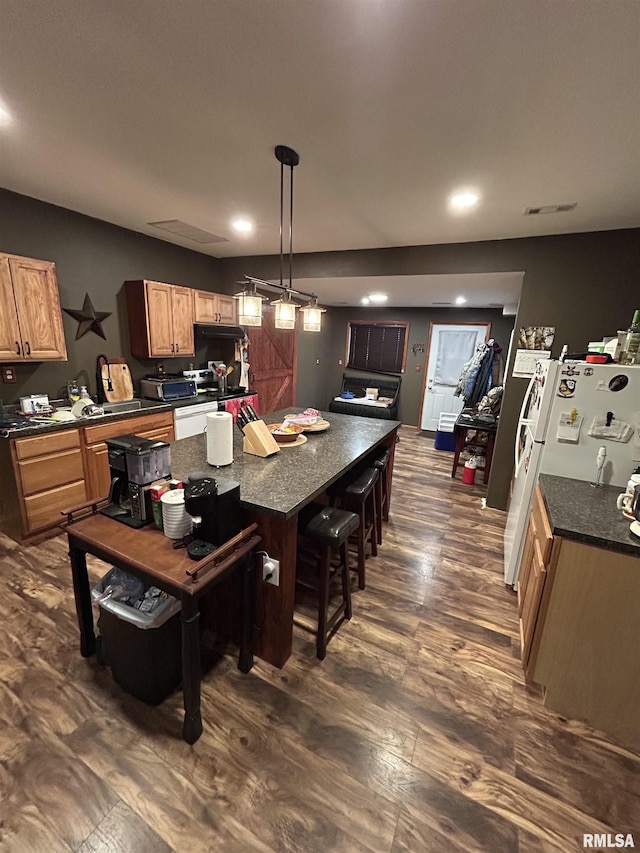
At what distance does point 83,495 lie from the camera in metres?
2.99

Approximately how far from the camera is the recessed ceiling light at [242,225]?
9.89 feet

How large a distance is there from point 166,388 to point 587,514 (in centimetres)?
367

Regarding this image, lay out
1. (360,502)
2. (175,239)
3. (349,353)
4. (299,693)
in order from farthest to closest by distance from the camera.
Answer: (349,353), (175,239), (360,502), (299,693)

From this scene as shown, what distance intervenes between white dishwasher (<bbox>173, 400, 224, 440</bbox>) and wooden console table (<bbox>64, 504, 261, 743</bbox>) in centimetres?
215

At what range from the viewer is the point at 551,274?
302cm

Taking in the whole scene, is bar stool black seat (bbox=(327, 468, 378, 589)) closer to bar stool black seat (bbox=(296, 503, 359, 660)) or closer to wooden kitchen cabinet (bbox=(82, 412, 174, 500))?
bar stool black seat (bbox=(296, 503, 359, 660))

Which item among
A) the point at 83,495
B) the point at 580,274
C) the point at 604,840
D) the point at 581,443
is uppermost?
the point at 580,274

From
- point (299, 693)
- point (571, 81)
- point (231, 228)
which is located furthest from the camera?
point (231, 228)

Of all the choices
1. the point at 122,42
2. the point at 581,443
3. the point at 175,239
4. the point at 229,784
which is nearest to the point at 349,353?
the point at 175,239

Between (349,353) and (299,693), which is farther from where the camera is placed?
(349,353)

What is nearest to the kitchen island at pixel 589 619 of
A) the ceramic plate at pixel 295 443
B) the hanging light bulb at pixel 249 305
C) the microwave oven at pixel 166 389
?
the ceramic plate at pixel 295 443

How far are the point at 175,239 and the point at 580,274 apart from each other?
155 inches

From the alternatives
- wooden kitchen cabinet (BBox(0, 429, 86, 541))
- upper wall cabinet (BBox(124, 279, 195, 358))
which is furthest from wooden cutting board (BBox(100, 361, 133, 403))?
wooden kitchen cabinet (BBox(0, 429, 86, 541))

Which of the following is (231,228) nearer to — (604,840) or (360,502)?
(360,502)
